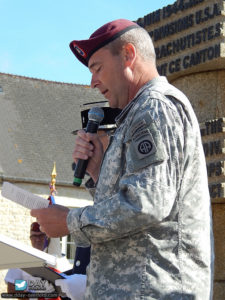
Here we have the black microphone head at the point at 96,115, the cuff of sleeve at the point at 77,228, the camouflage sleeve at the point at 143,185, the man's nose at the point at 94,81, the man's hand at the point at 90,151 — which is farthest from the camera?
the black microphone head at the point at 96,115

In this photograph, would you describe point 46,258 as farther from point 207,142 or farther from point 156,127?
point 207,142

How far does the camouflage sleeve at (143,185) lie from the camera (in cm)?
231

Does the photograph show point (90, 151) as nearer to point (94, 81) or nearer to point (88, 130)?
point (88, 130)

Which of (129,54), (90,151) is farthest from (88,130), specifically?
(129,54)

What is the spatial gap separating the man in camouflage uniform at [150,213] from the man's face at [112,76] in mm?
119

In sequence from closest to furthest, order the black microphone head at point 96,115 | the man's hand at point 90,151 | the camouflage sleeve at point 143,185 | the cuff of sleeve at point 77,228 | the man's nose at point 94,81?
the camouflage sleeve at point 143,185 → the cuff of sleeve at point 77,228 → the man's hand at point 90,151 → the man's nose at point 94,81 → the black microphone head at point 96,115

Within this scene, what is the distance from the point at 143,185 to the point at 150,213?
0.33ft

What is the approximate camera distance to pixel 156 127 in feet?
7.88

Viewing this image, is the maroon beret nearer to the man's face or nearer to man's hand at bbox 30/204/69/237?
the man's face

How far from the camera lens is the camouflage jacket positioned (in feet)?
7.66

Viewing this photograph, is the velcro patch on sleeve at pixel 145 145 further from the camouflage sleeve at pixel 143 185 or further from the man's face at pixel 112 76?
the man's face at pixel 112 76

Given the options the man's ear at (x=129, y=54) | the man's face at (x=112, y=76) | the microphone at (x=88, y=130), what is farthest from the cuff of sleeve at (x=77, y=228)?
the man's ear at (x=129, y=54)

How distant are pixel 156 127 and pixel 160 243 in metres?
0.42

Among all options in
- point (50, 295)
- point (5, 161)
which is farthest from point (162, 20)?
point (5, 161)
